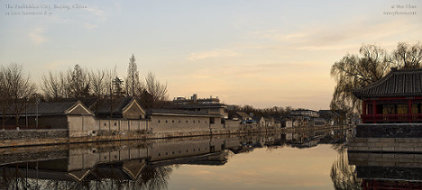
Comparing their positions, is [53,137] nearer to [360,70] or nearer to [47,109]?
[47,109]

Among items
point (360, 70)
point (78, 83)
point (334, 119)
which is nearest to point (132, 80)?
point (78, 83)

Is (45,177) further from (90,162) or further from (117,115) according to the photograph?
(117,115)

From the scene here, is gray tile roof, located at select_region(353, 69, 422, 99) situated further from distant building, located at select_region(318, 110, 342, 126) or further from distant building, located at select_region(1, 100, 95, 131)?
distant building, located at select_region(1, 100, 95, 131)

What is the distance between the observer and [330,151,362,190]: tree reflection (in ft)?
48.4

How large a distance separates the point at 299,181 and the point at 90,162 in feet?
40.0

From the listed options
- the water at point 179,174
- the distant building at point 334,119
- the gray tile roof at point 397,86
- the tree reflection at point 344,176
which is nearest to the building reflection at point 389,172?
the water at point 179,174

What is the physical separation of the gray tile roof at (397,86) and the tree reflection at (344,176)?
9.64m

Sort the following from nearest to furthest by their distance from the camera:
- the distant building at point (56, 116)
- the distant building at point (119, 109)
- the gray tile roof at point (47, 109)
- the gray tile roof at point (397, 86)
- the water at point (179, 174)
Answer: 1. the water at point (179, 174)
2. the gray tile roof at point (397, 86)
3. the distant building at point (56, 116)
4. the gray tile roof at point (47, 109)
5. the distant building at point (119, 109)

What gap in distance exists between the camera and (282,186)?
14938mm

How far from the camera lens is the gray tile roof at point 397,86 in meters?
29.4

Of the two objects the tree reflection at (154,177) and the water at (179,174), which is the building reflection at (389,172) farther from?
the tree reflection at (154,177)

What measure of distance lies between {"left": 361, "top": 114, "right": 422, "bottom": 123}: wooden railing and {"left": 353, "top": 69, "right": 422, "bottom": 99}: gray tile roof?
4.89ft

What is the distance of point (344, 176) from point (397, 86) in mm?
16107

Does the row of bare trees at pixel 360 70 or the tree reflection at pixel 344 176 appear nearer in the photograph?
the tree reflection at pixel 344 176
